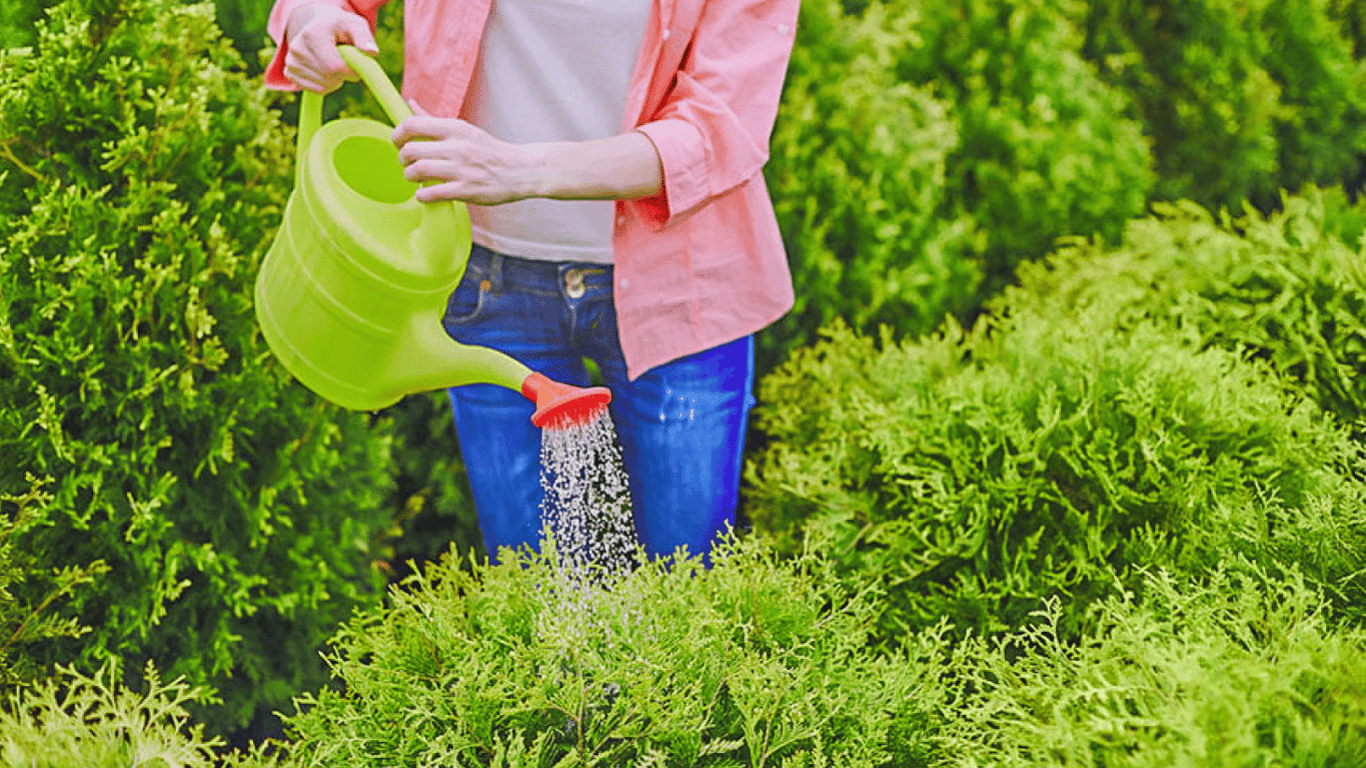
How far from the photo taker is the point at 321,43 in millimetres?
1813

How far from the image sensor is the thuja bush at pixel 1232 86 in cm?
495

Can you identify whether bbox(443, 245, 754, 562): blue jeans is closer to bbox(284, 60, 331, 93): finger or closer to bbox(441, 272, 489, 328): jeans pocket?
bbox(441, 272, 489, 328): jeans pocket

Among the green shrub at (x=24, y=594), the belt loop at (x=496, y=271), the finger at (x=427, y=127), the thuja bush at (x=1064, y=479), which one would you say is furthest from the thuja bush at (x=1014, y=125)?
the green shrub at (x=24, y=594)

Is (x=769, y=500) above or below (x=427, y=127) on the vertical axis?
below

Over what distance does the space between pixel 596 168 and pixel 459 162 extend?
21 cm

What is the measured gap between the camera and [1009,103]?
388 centimetres

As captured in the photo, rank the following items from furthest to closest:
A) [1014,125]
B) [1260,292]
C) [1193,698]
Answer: [1014,125], [1260,292], [1193,698]

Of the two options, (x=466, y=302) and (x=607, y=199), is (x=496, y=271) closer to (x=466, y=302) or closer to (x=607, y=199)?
(x=466, y=302)

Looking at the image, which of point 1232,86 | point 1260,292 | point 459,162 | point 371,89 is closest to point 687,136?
point 459,162

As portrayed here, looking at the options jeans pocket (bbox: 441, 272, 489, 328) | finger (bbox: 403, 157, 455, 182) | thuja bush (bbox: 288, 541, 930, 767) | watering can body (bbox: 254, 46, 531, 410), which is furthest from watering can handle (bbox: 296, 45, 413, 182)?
thuja bush (bbox: 288, 541, 930, 767)

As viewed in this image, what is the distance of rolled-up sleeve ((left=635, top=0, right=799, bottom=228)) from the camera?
70.9 inches

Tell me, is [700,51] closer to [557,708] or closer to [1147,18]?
[557,708]


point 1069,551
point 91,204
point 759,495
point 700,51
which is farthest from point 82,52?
point 1069,551

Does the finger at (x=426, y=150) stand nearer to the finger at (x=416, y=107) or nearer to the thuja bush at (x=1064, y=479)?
the finger at (x=416, y=107)
